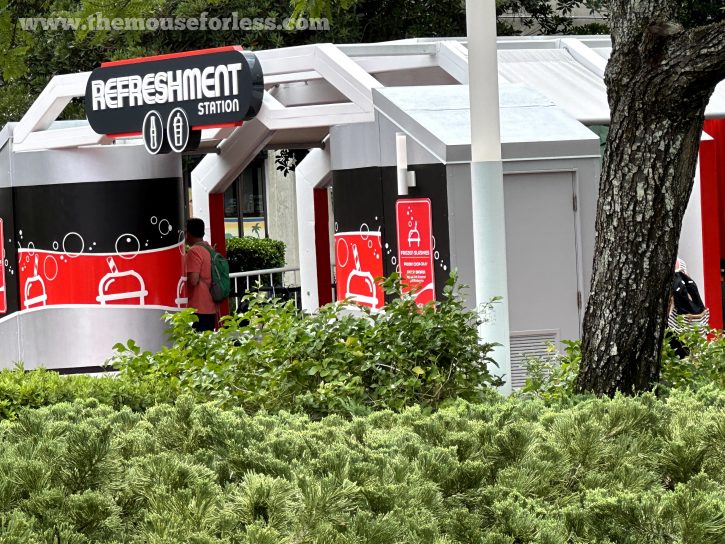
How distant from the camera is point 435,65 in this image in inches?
537

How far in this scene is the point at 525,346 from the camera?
34.7 ft

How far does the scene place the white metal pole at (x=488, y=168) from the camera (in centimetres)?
742

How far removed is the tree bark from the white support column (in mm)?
11983

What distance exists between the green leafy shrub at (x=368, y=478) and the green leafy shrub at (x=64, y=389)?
7.62 feet

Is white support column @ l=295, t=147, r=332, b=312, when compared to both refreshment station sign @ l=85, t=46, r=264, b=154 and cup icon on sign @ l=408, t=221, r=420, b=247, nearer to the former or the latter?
refreshment station sign @ l=85, t=46, r=264, b=154

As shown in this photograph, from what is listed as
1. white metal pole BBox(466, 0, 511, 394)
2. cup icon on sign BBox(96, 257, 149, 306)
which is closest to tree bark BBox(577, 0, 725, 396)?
white metal pole BBox(466, 0, 511, 394)

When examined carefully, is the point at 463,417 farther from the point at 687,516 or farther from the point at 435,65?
the point at 435,65

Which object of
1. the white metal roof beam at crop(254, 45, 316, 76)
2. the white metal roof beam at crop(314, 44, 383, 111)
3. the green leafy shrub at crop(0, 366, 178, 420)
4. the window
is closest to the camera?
the green leafy shrub at crop(0, 366, 178, 420)

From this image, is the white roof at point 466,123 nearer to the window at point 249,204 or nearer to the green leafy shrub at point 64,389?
the green leafy shrub at point 64,389

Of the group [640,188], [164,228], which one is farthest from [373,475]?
[164,228]

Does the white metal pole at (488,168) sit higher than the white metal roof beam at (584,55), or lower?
lower

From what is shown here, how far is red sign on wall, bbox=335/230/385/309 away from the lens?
37.6 feet

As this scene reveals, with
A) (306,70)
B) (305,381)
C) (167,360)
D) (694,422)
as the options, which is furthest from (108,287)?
(694,422)

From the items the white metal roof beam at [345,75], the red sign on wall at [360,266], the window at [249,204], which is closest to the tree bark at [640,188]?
the red sign on wall at [360,266]
